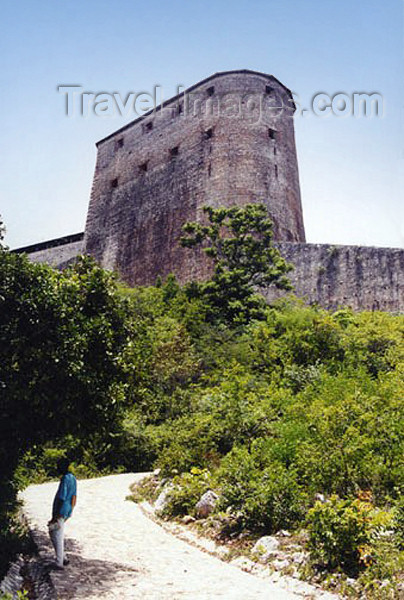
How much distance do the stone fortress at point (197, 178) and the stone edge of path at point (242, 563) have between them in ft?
45.1

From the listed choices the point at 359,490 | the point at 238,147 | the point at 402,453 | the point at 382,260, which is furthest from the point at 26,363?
the point at 238,147

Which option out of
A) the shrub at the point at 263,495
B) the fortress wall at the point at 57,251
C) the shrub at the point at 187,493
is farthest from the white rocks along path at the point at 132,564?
the fortress wall at the point at 57,251

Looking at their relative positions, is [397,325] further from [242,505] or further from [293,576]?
[293,576]

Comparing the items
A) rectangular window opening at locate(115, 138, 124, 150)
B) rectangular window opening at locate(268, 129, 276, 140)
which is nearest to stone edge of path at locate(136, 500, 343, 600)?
rectangular window opening at locate(268, 129, 276, 140)

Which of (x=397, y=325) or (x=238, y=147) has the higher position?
(x=238, y=147)

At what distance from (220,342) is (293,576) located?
11.0m

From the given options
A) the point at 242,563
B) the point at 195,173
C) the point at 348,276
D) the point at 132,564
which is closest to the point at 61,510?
the point at 132,564

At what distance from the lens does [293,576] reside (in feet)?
16.6

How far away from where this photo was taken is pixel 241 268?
1948 cm

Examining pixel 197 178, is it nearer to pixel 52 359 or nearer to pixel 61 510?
pixel 52 359

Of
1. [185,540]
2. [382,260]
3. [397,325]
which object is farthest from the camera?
[382,260]

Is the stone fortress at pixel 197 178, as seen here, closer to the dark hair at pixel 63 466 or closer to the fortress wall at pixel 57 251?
the fortress wall at pixel 57 251

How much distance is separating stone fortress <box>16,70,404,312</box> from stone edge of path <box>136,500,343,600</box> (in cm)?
1376

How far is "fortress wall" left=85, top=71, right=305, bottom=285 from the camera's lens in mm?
25469
